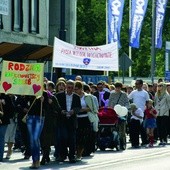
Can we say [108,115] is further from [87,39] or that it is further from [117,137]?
[87,39]

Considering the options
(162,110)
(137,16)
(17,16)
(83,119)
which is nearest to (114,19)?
(137,16)

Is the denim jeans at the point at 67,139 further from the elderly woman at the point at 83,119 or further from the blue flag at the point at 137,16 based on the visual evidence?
the blue flag at the point at 137,16

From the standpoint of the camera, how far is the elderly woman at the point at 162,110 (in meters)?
24.6

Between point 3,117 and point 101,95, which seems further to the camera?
point 101,95

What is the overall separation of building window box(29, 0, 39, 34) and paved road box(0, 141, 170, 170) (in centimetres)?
2018

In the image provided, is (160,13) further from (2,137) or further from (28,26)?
(2,137)

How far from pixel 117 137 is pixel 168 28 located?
49.2 meters

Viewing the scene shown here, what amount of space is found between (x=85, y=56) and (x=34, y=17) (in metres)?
15.6

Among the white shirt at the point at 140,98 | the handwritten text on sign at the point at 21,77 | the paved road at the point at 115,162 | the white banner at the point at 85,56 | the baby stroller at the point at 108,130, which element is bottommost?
the paved road at the point at 115,162

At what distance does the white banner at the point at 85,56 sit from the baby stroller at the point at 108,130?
398 cm

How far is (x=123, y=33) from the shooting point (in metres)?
66.4

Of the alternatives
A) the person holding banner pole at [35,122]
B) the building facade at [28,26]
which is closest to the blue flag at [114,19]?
the building facade at [28,26]

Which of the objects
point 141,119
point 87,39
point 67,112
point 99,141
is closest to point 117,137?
point 99,141

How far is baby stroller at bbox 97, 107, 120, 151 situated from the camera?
21.6 metres
